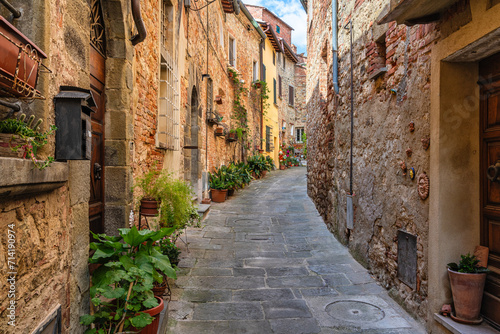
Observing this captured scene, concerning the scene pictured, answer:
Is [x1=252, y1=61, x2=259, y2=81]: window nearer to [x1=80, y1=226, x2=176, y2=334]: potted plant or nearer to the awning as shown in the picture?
the awning

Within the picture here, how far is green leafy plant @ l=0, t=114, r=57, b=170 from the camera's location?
61.0 inches

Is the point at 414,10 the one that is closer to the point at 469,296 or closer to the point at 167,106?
the point at 469,296

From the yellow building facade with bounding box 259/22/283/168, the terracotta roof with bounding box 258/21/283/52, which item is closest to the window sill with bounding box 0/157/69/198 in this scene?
the yellow building facade with bounding box 259/22/283/168

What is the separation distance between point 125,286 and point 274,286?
193 cm

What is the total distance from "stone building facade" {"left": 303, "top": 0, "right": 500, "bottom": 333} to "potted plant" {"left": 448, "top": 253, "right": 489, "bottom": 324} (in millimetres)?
95

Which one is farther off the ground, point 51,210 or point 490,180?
point 490,180

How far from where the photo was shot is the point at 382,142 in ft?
13.1

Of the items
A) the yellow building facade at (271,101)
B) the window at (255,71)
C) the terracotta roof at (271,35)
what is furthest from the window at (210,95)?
the terracotta roof at (271,35)

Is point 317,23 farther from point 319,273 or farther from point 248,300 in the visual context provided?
point 248,300

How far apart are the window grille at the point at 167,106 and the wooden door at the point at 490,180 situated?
12.5ft

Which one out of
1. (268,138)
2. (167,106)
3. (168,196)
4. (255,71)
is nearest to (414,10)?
(168,196)

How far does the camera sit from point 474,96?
281cm

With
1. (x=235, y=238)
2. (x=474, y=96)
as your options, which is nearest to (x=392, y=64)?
(x=474, y=96)

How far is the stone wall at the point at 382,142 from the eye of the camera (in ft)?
10.2
